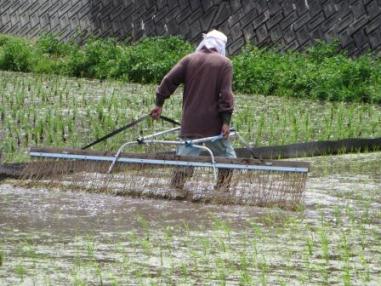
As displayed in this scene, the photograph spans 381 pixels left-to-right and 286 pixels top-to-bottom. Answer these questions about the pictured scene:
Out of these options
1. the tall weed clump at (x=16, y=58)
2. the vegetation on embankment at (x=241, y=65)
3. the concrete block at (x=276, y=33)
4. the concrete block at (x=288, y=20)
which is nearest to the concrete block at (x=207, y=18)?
the vegetation on embankment at (x=241, y=65)

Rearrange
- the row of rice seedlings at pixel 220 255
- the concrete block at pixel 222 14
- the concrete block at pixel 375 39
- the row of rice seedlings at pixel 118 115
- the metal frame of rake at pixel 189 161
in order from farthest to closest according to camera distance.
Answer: the concrete block at pixel 222 14 → the concrete block at pixel 375 39 → the row of rice seedlings at pixel 118 115 → the metal frame of rake at pixel 189 161 → the row of rice seedlings at pixel 220 255

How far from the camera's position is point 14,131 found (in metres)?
13.1

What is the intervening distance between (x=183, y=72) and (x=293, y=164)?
4.43 feet

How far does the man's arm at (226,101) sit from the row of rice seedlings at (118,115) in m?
2.62

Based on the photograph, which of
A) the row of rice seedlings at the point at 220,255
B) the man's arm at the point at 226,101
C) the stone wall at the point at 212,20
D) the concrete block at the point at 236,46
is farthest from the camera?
the concrete block at the point at 236,46

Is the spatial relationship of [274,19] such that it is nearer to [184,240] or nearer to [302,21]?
[302,21]

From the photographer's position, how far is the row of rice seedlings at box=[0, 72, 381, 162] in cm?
1295

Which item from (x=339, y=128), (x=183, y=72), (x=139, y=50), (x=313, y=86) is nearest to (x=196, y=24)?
(x=139, y=50)

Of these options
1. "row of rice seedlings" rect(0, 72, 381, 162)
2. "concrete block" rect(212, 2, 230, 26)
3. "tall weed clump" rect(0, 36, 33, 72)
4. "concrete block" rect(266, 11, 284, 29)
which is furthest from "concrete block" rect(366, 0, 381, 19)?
"tall weed clump" rect(0, 36, 33, 72)

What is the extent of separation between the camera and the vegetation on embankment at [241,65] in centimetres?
1712

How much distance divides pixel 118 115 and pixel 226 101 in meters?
5.38

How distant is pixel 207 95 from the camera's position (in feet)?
31.6

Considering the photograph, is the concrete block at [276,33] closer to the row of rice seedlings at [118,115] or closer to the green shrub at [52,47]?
the row of rice seedlings at [118,115]

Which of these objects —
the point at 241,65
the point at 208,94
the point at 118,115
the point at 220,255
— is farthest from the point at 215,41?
the point at 241,65
